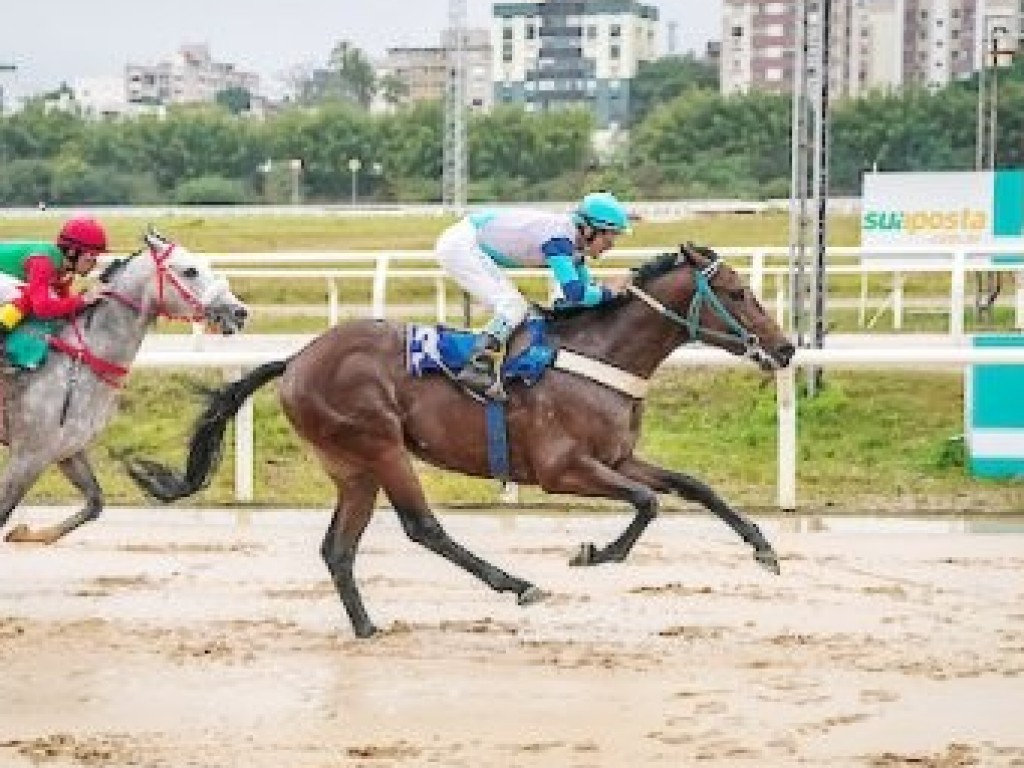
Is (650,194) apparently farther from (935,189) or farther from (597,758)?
(597,758)

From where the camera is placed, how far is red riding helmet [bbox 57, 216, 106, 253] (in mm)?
7758

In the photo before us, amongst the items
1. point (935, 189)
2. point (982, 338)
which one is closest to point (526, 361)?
point (982, 338)

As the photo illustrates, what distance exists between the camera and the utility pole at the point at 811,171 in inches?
459

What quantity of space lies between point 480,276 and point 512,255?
14 centimetres

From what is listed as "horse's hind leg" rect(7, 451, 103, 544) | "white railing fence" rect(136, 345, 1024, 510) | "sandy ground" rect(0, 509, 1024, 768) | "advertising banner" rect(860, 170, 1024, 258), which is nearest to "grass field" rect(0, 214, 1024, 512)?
"white railing fence" rect(136, 345, 1024, 510)

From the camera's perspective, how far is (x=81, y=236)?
7762mm

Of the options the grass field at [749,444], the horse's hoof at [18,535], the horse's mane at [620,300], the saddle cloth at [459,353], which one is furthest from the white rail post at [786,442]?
the horse's hoof at [18,535]

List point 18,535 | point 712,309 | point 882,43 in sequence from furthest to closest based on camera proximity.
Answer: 1. point 882,43
2. point 18,535
3. point 712,309

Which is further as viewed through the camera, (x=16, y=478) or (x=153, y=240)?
(x=153, y=240)

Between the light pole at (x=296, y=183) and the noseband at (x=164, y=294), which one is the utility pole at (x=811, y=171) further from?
the light pole at (x=296, y=183)

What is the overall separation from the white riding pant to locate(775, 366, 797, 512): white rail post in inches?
124

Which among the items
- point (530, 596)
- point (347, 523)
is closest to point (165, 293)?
point (347, 523)

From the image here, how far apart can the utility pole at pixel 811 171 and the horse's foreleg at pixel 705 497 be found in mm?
4658

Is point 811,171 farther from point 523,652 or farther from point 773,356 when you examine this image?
point 523,652
